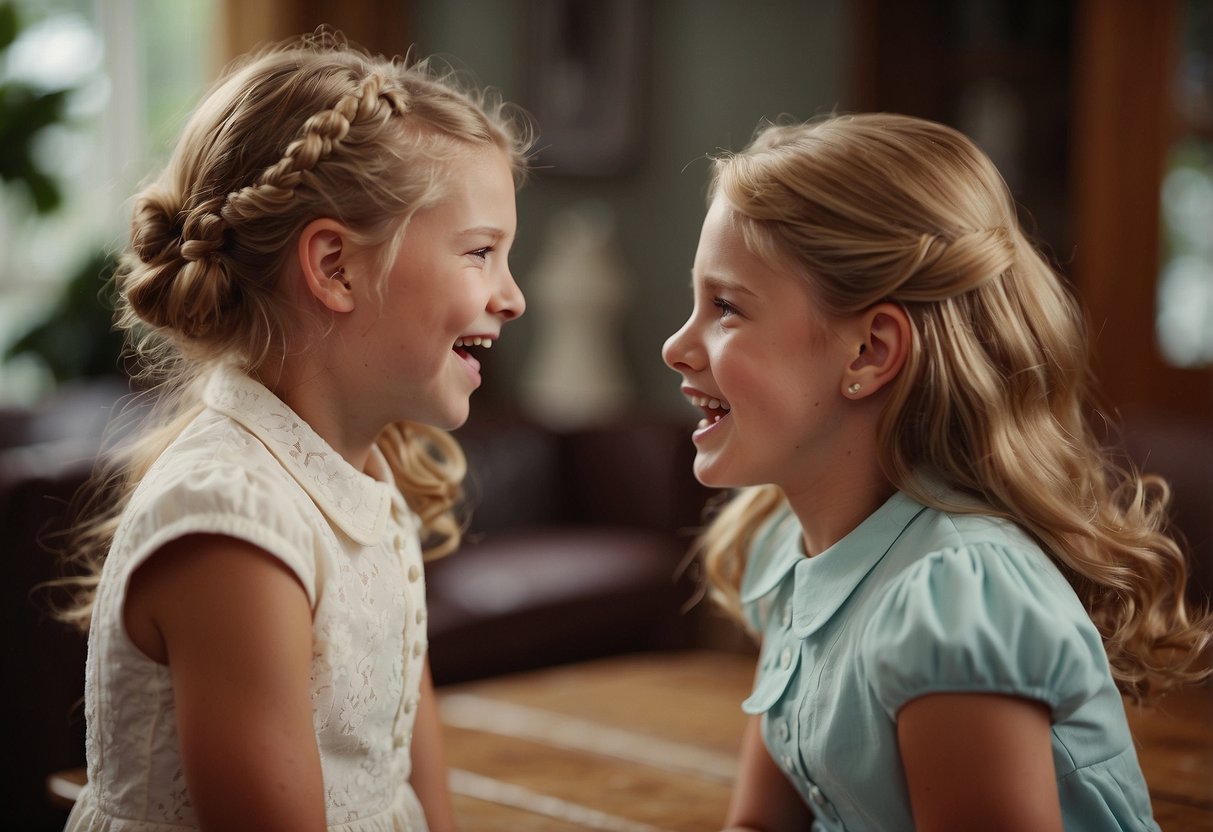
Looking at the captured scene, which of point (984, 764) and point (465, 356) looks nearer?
point (984, 764)

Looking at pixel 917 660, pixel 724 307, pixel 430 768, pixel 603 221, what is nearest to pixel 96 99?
pixel 603 221

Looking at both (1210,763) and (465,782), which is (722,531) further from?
(1210,763)

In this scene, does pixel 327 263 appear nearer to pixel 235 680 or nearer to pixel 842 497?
pixel 235 680

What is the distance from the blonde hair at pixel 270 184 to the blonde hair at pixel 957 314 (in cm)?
30

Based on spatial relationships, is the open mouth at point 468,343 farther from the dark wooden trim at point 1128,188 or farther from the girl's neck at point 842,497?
the dark wooden trim at point 1128,188

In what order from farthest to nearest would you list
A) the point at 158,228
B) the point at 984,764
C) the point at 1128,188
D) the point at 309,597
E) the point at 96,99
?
the point at 96,99 → the point at 1128,188 → the point at 158,228 → the point at 309,597 → the point at 984,764

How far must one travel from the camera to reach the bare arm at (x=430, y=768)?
1.36 metres

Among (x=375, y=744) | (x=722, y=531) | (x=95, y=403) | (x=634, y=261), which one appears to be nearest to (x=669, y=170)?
(x=634, y=261)

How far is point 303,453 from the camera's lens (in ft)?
3.96

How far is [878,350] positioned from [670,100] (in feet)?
14.5

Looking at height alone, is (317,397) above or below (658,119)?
above

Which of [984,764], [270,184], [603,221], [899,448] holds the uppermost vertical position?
[270,184]

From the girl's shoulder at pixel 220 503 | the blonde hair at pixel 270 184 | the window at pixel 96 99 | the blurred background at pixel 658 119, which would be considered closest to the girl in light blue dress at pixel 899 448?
the blonde hair at pixel 270 184

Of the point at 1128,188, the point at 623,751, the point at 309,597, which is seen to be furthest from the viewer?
the point at 1128,188
